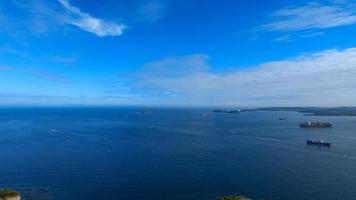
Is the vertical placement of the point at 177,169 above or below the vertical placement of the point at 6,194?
below

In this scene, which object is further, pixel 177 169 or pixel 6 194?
pixel 177 169

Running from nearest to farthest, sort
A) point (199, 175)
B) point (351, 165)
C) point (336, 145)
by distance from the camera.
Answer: point (199, 175) < point (351, 165) < point (336, 145)

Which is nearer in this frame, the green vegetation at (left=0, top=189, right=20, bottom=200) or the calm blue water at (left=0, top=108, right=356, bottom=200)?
the green vegetation at (left=0, top=189, right=20, bottom=200)

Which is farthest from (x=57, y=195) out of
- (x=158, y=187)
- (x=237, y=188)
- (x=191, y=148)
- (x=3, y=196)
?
(x=191, y=148)

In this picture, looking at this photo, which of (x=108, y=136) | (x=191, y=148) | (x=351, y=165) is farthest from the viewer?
(x=108, y=136)

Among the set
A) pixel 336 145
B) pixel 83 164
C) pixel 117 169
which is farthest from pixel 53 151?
pixel 336 145

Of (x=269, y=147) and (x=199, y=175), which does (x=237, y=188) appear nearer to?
(x=199, y=175)

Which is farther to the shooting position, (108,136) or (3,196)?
(108,136)

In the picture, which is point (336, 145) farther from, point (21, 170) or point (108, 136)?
point (21, 170)

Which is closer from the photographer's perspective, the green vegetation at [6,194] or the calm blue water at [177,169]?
the green vegetation at [6,194]
